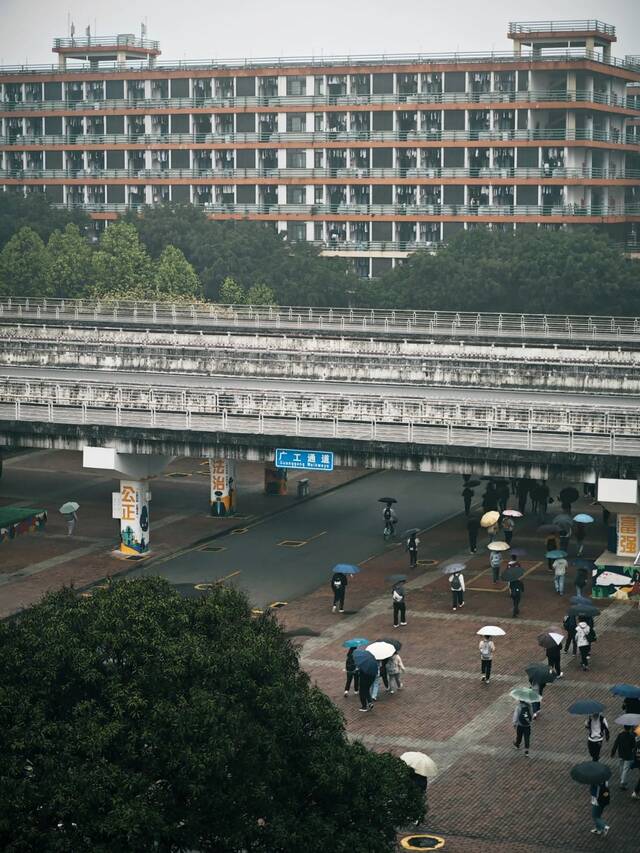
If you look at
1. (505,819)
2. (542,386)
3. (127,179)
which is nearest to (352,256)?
(127,179)

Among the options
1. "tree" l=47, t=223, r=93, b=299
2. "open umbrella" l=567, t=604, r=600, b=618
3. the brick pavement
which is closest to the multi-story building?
"tree" l=47, t=223, r=93, b=299

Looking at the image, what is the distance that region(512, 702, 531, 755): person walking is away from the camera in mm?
36281

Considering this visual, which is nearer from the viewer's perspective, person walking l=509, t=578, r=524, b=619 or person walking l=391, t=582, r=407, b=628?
person walking l=391, t=582, r=407, b=628

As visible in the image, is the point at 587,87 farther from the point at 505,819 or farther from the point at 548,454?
the point at 505,819

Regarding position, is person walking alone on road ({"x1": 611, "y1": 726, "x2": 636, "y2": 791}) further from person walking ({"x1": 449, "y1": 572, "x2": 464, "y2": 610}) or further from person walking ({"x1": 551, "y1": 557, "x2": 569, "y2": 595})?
person walking ({"x1": 551, "y1": 557, "x2": 569, "y2": 595})

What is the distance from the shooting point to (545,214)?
131375mm

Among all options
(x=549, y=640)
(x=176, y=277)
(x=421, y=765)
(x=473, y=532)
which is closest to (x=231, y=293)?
(x=176, y=277)

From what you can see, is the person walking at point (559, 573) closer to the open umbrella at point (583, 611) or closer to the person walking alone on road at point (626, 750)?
the open umbrella at point (583, 611)

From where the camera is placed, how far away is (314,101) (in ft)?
451

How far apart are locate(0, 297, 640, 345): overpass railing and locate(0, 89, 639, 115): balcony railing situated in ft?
103

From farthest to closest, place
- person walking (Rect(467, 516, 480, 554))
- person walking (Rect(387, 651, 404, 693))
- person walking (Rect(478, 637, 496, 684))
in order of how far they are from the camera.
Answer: person walking (Rect(467, 516, 480, 554)) → person walking (Rect(387, 651, 404, 693)) → person walking (Rect(478, 637, 496, 684))

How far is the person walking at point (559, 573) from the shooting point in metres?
50.7

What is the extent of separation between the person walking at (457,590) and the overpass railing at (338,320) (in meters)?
38.8

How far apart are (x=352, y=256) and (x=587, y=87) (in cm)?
2522
